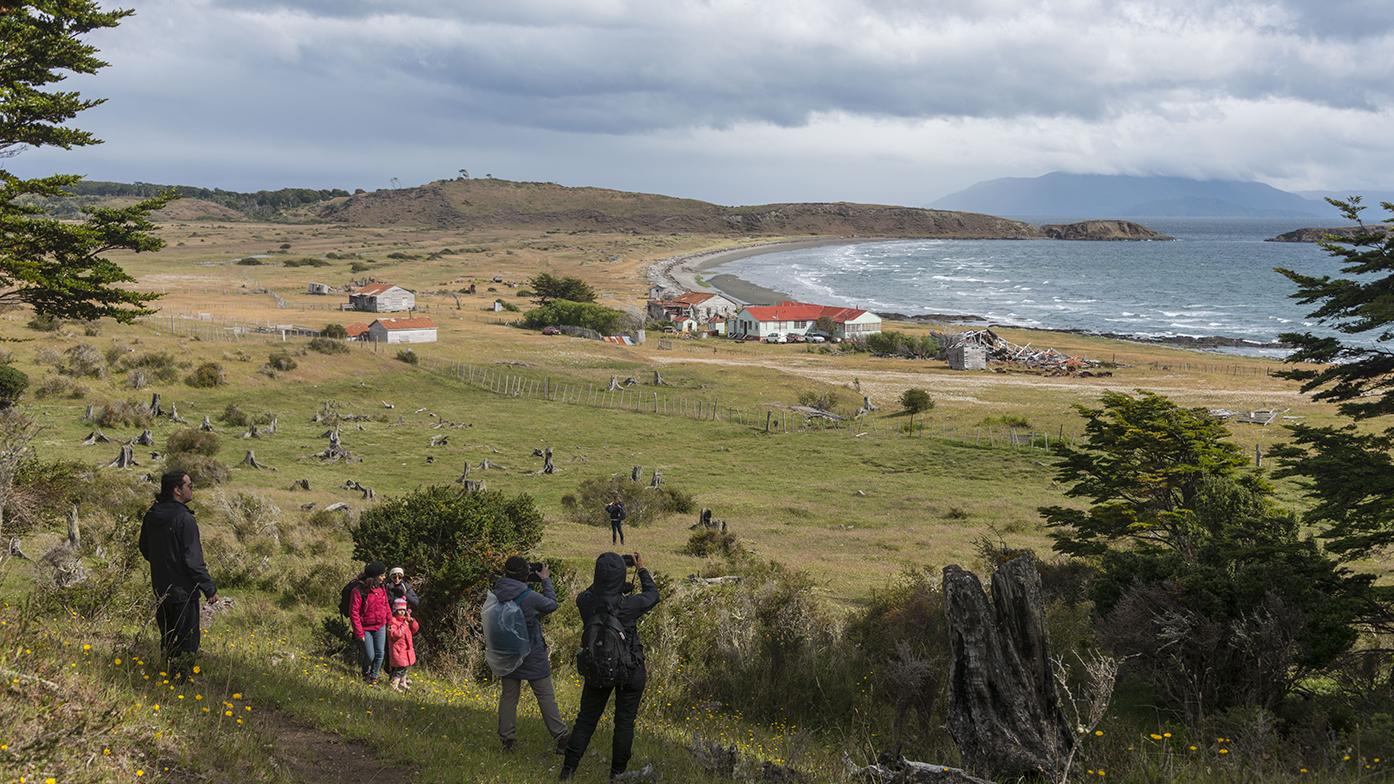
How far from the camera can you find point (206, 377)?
4584cm

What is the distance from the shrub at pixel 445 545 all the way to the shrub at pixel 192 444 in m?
21.2

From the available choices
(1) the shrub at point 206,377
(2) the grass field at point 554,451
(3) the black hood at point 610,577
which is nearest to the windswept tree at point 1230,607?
(2) the grass field at point 554,451

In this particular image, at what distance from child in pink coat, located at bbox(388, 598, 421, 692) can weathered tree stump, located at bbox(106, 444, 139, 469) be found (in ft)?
73.1

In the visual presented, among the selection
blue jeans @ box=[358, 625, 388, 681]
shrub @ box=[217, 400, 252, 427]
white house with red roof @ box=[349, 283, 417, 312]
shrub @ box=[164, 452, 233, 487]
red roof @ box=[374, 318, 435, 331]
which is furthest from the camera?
white house with red roof @ box=[349, 283, 417, 312]

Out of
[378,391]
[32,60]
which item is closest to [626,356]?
[378,391]

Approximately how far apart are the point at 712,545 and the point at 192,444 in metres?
20.4

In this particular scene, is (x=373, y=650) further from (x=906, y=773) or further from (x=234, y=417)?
(x=234, y=417)

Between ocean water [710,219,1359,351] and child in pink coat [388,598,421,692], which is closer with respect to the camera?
child in pink coat [388,598,421,692]

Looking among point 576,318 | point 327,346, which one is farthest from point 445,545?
point 576,318

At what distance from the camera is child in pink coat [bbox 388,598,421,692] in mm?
10203

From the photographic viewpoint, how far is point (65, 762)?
18.1ft

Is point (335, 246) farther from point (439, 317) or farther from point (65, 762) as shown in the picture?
point (65, 762)

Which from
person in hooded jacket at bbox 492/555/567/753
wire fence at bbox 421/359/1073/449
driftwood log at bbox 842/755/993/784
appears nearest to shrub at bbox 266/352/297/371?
wire fence at bbox 421/359/1073/449

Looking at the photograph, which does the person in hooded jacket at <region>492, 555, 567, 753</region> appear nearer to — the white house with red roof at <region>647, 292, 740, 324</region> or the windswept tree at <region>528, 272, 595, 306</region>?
the white house with red roof at <region>647, 292, 740, 324</region>
